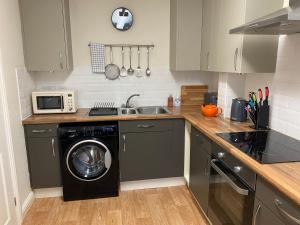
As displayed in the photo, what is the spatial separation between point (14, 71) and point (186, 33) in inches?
76.4

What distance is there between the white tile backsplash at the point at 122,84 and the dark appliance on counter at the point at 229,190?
1498 mm

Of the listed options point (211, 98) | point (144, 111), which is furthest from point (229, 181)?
point (144, 111)

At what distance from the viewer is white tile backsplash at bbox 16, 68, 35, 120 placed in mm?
2432

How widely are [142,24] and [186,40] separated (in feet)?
2.12

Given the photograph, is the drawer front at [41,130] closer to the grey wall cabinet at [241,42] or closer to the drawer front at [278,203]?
the grey wall cabinet at [241,42]

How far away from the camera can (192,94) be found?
10.7 feet

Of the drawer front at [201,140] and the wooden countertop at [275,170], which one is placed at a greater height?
the wooden countertop at [275,170]

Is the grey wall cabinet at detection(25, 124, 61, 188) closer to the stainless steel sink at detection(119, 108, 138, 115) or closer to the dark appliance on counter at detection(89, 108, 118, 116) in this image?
the dark appliance on counter at detection(89, 108, 118, 116)

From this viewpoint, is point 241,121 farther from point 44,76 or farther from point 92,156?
point 44,76

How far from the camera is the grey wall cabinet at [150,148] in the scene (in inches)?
104

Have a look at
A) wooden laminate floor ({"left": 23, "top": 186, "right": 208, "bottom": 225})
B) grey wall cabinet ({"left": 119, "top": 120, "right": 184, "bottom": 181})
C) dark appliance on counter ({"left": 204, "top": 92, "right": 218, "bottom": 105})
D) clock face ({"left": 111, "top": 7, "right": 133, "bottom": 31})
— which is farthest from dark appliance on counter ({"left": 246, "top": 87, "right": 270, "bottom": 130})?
clock face ({"left": 111, "top": 7, "right": 133, "bottom": 31})

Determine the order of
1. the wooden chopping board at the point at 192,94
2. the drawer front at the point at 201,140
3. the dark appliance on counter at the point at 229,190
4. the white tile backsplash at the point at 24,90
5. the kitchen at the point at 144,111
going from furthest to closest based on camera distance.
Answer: the wooden chopping board at the point at 192,94 → the white tile backsplash at the point at 24,90 → the drawer front at the point at 201,140 → the kitchen at the point at 144,111 → the dark appliance on counter at the point at 229,190

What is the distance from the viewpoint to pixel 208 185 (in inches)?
Result: 81.8

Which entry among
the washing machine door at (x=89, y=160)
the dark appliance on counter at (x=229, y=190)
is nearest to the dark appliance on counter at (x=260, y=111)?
the dark appliance on counter at (x=229, y=190)
